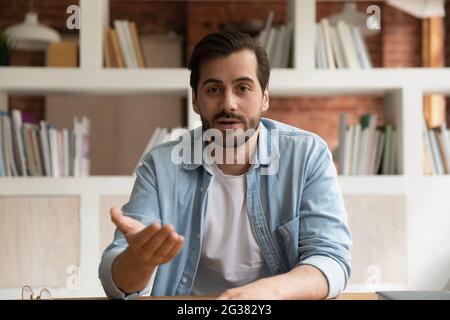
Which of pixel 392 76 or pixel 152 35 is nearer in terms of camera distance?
pixel 392 76

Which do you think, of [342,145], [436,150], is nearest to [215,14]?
[342,145]

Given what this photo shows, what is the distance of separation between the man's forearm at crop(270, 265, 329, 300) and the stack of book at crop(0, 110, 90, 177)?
1.11 metres

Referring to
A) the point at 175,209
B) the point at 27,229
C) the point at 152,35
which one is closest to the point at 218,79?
the point at 175,209

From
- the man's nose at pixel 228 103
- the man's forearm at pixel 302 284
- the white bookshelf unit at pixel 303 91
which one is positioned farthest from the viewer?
the white bookshelf unit at pixel 303 91

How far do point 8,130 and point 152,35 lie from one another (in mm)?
2059

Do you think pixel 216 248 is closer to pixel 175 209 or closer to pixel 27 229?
pixel 175 209

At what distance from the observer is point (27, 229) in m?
1.61

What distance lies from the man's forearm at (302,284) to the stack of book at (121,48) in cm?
117

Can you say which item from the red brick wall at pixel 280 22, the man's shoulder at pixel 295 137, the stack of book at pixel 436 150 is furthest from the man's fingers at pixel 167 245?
the red brick wall at pixel 280 22

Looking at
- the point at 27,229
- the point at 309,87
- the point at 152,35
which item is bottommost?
the point at 27,229

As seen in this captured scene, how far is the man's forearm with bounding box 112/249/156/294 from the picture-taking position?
0.64m

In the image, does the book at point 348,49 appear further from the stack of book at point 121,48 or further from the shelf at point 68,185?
the shelf at point 68,185

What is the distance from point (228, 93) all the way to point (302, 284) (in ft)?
0.74

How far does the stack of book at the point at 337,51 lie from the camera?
→ 1742mm
